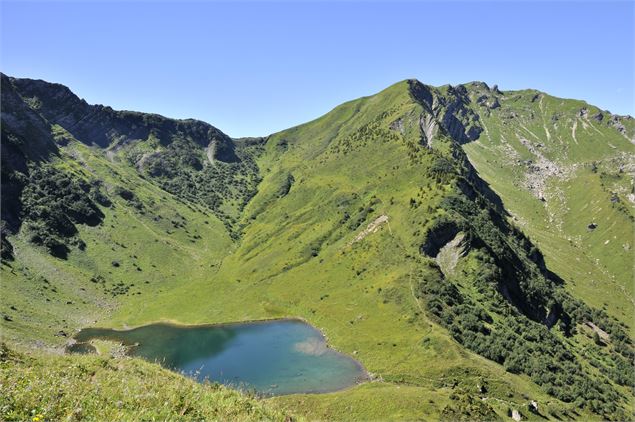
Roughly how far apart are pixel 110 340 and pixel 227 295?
4337cm

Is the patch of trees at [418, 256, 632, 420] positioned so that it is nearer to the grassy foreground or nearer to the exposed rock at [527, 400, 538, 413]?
the exposed rock at [527, 400, 538, 413]

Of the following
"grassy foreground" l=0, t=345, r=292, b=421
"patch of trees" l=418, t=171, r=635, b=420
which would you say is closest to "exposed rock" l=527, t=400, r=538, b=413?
"patch of trees" l=418, t=171, r=635, b=420

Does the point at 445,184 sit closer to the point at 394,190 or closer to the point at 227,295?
the point at 394,190

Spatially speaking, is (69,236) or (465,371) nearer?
(465,371)

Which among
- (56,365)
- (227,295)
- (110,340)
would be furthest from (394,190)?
(56,365)

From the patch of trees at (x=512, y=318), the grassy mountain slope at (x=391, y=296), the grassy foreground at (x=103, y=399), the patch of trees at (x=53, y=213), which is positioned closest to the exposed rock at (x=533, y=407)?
the grassy mountain slope at (x=391, y=296)

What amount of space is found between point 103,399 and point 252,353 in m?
92.1

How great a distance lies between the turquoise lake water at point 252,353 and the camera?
83688mm

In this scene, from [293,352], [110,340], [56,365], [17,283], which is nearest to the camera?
[56,365]

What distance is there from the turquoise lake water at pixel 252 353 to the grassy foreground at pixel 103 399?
57567mm

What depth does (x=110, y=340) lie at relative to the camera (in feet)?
372

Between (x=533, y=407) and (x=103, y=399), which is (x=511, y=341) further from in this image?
(x=103, y=399)

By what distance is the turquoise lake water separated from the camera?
8369 cm

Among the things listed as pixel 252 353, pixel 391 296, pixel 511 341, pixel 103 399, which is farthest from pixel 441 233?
pixel 103 399
